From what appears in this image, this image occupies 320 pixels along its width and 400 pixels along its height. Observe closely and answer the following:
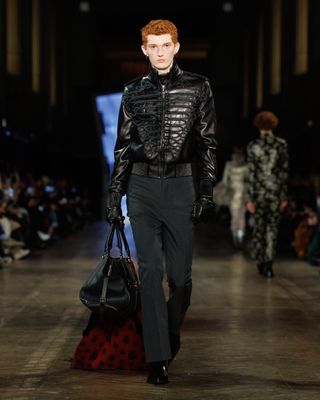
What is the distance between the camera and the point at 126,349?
6.92m

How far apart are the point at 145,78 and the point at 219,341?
7.57ft

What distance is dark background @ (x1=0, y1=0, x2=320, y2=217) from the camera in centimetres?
2853

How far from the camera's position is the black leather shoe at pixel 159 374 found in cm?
655

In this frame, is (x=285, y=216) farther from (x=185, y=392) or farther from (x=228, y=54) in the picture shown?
(x=228, y=54)

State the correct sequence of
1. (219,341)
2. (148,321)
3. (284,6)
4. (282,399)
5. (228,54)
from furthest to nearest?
(228,54) < (284,6) < (219,341) < (148,321) < (282,399)

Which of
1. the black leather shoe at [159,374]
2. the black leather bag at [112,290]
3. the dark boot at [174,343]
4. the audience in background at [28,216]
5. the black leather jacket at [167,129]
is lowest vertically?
the audience in background at [28,216]

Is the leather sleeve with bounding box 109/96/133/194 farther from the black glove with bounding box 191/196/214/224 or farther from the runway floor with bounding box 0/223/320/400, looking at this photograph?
the runway floor with bounding box 0/223/320/400

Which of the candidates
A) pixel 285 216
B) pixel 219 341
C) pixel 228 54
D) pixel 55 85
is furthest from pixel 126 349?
pixel 228 54

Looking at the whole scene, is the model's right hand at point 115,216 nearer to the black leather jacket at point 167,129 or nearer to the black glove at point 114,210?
the black glove at point 114,210

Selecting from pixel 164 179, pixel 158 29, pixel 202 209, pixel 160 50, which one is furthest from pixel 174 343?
pixel 158 29

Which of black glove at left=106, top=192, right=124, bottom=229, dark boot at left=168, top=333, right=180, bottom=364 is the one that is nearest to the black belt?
black glove at left=106, top=192, right=124, bottom=229

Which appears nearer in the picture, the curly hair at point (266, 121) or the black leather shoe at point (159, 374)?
the black leather shoe at point (159, 374)

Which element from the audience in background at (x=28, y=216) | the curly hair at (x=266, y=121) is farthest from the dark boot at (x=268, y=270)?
the audience in background at (x=28, y=216)

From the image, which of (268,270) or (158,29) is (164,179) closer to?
(158,29)
